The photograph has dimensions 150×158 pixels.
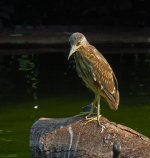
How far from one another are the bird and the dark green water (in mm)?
2460

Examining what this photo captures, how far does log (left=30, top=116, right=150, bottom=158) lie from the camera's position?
598cm

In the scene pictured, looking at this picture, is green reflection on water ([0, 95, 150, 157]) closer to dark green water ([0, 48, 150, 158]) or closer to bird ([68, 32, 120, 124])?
dark green water ([0, 48, 150, 158])

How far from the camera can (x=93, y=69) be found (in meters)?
6.23

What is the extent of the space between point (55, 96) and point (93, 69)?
5.33m

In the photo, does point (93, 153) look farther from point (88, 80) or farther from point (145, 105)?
point (145, 105)

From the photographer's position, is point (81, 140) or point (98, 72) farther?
point (98, 72)

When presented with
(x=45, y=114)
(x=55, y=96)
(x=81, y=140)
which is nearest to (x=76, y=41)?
(x=81, y=140)

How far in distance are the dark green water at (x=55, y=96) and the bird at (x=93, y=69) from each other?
246 cm

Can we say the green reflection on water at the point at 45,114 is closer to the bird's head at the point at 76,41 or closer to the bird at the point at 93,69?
the bird at the point at 93,69

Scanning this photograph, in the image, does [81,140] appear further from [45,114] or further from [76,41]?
[45,114]

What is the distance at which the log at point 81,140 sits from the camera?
5984mm

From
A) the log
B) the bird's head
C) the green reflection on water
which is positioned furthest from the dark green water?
the bird's head

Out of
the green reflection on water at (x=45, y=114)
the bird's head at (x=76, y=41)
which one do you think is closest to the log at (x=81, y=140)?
the bird's head at (x=76, y=41)

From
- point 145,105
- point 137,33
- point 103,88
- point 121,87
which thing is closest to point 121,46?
point 137,33
